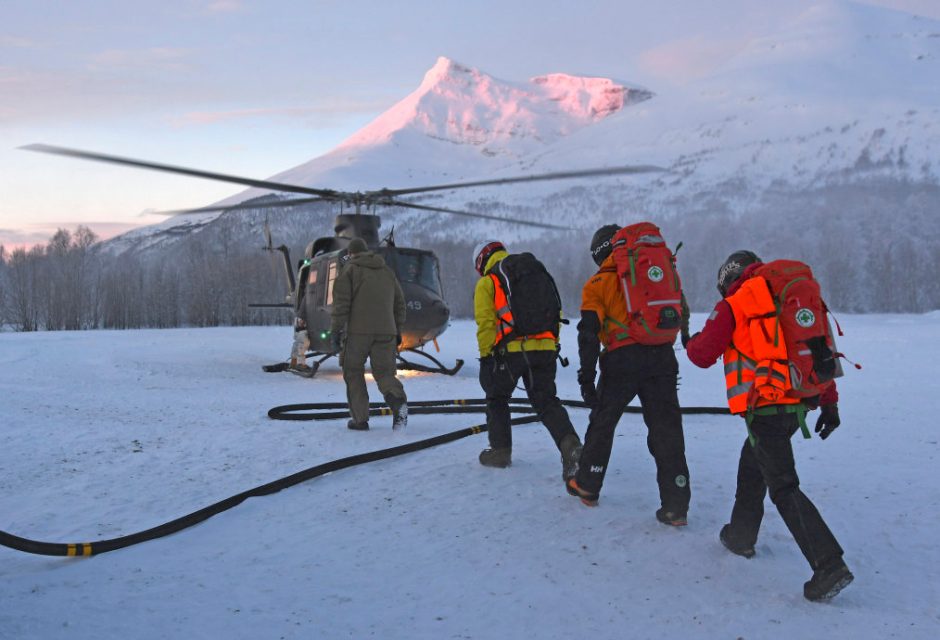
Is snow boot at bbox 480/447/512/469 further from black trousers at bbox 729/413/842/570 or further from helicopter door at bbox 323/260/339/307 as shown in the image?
helicopter door at bbox 323/260/339/307

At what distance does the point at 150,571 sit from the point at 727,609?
271 cm

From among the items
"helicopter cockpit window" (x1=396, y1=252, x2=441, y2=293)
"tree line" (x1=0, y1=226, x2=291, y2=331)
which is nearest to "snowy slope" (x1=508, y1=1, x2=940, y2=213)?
"tree line" (x1=0, y1=226, x2=291, y2=331)

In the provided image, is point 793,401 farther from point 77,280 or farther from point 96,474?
point 77,280

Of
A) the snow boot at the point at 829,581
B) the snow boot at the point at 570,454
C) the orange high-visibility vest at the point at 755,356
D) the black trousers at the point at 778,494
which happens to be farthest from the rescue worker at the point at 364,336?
the snow boot at the point at 829,581

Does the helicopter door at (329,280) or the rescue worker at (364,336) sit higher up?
the helicopter door at (329,280)

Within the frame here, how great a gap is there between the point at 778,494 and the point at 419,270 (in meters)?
9.62

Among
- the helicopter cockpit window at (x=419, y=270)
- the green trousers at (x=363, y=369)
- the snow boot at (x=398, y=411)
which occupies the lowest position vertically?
the snow boot at (x=398, y=411)

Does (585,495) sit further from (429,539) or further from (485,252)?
(485,252)

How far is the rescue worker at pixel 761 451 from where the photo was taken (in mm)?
3264

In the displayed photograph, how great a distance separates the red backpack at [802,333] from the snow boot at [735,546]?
34.5 inches

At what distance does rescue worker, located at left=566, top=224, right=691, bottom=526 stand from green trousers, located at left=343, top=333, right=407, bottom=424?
3.12m

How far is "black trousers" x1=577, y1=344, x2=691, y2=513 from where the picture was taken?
4297mm

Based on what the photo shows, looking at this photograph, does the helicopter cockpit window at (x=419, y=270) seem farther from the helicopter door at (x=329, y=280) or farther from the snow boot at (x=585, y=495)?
the snow boot at (x=585, y=495)

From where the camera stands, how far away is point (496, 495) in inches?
194
